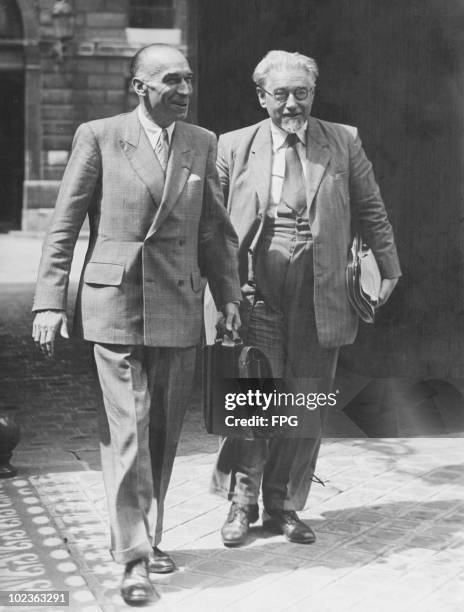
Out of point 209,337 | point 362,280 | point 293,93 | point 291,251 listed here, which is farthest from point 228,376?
point 293,93

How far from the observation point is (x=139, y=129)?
4758 mm

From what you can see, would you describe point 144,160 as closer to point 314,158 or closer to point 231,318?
point 231,318

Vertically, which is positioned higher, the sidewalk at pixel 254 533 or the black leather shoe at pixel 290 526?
the black leather shoe at pixel 290 526

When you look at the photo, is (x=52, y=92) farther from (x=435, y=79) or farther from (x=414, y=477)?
(x=414, y=477)

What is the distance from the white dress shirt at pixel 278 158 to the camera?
5.28 metres

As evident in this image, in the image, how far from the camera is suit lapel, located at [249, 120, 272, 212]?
525 centimetres

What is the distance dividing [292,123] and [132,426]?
148 cm

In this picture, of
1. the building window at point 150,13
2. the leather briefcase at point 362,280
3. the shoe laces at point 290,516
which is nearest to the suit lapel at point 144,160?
the leather briefcase at point 362,280

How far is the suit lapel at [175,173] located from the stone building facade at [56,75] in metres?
2.74

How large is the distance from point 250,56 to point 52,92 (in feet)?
4.21

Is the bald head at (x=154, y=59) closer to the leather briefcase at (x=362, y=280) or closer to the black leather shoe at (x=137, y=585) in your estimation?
the leather briefcase at (x=362, y=280)

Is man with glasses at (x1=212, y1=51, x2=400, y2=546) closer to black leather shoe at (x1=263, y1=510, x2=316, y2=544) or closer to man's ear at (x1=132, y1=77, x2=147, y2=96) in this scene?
black leather shoe at (x1=263, y1=510, x2=316, y2=544)

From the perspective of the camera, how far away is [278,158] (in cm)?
534

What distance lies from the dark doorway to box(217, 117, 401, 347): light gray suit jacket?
2665 millimetres
